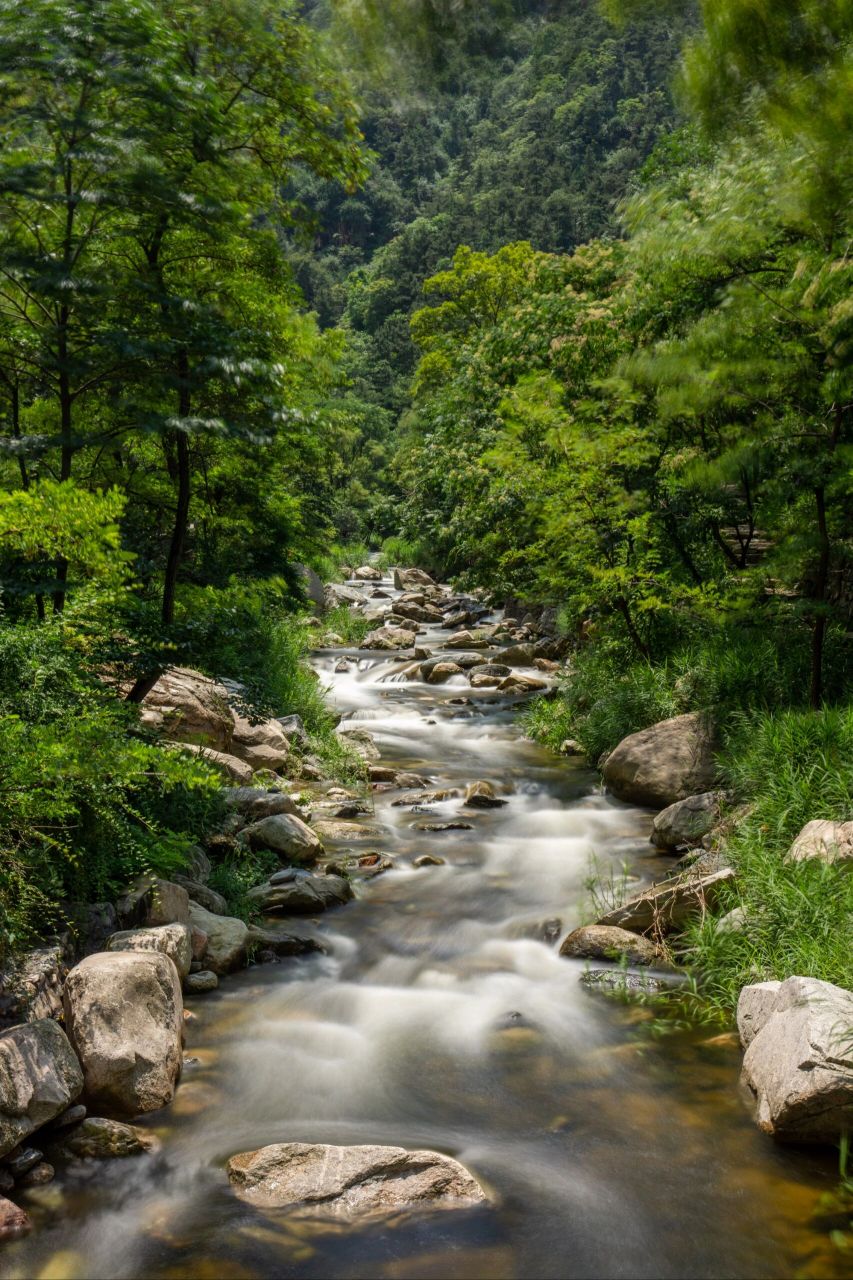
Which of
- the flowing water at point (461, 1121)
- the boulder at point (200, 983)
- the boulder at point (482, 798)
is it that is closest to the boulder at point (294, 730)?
the boulder at point (482, 798)

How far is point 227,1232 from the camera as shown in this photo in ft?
10.8

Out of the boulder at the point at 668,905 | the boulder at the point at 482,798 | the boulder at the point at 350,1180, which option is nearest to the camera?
the boulder at the point at 350,1180

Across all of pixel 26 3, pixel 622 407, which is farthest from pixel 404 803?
pixel 26 3

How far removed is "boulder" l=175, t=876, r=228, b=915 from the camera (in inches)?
227

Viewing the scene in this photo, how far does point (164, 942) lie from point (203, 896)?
1006 millimetres

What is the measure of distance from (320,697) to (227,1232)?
860 cm

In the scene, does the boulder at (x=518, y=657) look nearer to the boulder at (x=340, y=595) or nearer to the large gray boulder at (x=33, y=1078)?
the boulder at (x=340, y=595)

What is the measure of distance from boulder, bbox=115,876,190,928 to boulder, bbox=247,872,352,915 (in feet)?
3.08

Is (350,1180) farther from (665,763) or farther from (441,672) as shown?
(441,672)

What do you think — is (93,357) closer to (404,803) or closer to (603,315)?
(404,803)

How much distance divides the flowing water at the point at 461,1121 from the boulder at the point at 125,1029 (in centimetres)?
16

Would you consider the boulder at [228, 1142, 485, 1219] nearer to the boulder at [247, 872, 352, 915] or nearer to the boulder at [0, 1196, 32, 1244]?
the boulder at [0, 1196, 32, 1244]

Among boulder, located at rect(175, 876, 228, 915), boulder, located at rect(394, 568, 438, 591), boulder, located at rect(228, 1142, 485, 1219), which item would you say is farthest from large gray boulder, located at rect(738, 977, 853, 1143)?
boulder, located at rect(394, 568, 438, 591)

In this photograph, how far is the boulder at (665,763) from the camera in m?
8.10
